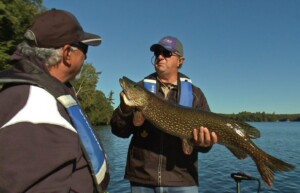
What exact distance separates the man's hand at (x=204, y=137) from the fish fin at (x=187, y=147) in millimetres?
96

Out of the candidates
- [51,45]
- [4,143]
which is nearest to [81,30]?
[51,45]

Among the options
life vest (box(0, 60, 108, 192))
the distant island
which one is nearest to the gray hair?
life vest (box(0, 60, 108, 192))

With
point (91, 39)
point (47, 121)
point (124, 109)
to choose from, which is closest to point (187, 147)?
point (124, 109)

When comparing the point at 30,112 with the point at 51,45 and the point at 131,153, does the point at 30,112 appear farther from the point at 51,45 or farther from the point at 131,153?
the point at 131,153

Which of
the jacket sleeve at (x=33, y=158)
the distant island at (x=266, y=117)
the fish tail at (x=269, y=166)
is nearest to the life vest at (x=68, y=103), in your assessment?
the jacket sleeve at (x=33, y=158)

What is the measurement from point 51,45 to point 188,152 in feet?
7.56

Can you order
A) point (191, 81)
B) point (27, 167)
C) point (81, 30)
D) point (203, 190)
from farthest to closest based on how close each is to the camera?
point (203, 190)
point (191, 81)
point (81, 30)
point (27, 167)

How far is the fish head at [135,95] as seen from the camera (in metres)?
4.26

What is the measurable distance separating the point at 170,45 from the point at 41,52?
244 centimetres

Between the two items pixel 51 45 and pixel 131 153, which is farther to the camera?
pixel 131 153

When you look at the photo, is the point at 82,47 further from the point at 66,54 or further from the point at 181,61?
the point at 181,61

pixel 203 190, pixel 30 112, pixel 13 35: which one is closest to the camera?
pixel 30 112

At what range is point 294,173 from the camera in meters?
17.4

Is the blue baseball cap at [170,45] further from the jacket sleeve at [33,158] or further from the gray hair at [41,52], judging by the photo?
the jacket sleeve at [33,158]
